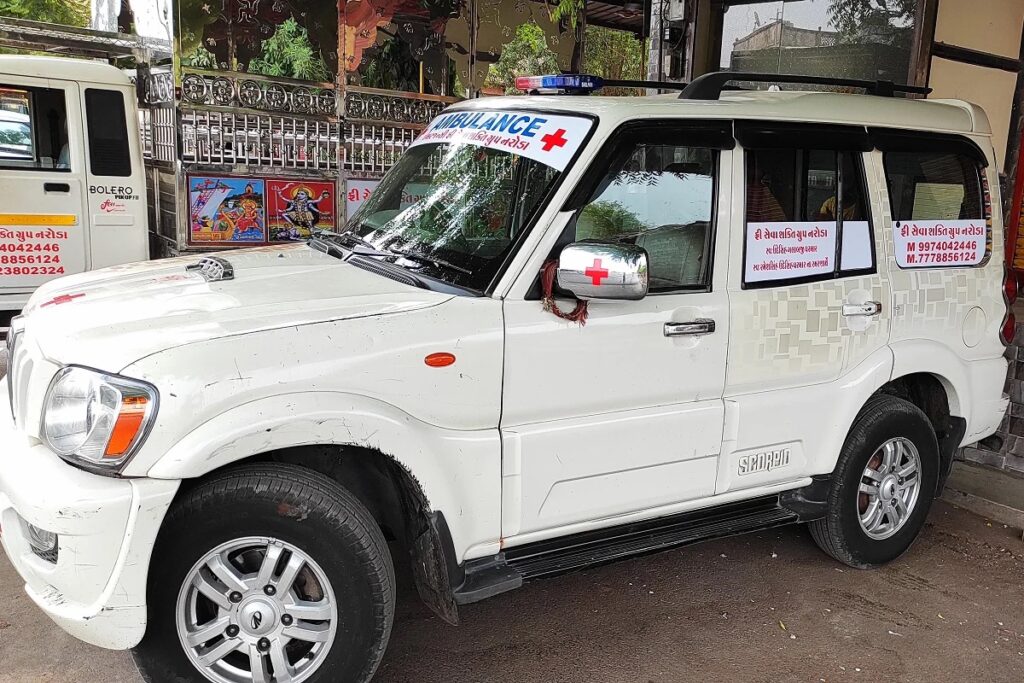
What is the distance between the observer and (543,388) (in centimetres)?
310

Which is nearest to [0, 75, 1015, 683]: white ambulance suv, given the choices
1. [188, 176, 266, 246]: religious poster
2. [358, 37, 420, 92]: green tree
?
[188, 176, 266, 246]: religious poster

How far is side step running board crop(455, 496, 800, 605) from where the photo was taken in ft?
10.1

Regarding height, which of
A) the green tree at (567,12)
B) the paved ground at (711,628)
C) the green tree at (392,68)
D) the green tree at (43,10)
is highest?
the green tree at (43,10)

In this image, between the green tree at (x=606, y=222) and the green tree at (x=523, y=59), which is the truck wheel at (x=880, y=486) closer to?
the green tree at (x=606, y=222)

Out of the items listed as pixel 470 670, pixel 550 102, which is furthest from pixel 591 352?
pixel 470 670

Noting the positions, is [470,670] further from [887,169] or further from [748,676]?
[887,169]

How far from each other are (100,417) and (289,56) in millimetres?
7199

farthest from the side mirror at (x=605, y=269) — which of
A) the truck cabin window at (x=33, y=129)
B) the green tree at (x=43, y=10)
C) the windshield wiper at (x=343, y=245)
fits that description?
the green tree at (x=43, y=10)

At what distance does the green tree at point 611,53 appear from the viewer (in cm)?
1131

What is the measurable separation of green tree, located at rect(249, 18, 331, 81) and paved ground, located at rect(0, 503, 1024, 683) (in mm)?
6093

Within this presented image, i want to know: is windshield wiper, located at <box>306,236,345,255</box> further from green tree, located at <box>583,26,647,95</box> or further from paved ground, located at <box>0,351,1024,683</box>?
green tree, located at <box>583,26,647,95</box>

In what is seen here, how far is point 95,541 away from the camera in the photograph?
248cm

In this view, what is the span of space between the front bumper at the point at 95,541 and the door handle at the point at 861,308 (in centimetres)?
278

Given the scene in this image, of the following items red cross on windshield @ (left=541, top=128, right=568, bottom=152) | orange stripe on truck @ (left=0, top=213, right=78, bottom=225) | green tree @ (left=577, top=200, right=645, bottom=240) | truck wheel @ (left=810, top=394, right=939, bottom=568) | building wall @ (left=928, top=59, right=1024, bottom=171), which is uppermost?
building wall @ (left=928, top=59, right=1024, bottom=171)
